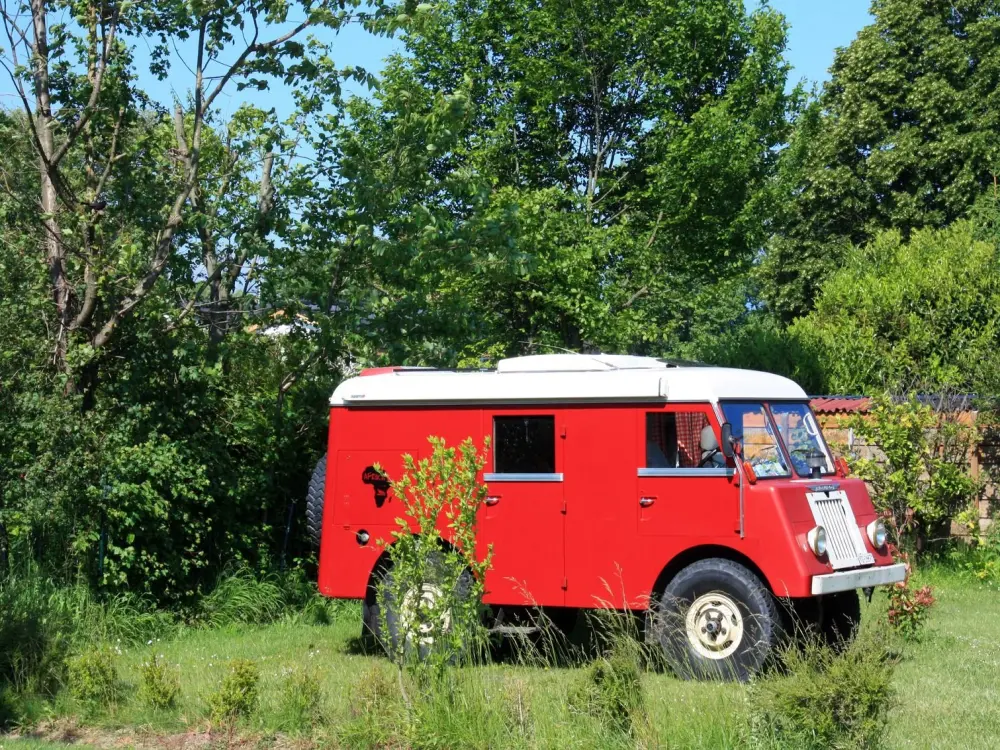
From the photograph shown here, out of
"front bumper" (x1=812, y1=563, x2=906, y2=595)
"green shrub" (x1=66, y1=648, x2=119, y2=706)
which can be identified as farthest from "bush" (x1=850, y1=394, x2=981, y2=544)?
"green shrub" (x1=66, y1=648, x2=119, y2=706)

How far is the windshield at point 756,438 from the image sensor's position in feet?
32.1

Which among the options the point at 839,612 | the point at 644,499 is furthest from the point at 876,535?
the point at 644,499

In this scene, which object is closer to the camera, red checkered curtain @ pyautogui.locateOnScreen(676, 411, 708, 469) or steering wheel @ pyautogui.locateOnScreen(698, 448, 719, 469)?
steering wheel @ pyautogui.locateOnScreen(698, 448, 719, 469)

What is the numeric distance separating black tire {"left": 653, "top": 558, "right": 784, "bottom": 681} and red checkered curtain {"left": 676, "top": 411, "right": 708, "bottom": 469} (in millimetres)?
822

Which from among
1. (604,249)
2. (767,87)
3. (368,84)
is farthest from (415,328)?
(767,87)

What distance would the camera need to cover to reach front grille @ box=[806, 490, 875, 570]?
9469 mm

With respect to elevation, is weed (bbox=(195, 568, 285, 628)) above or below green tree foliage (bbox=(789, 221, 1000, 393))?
below

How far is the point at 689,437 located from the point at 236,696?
13.6 feet

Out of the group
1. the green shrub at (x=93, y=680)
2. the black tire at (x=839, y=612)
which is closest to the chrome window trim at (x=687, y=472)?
the black tire at (x=839, y=612)

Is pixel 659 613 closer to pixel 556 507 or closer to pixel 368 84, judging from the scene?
pixel 556 507

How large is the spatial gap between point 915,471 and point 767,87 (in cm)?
959

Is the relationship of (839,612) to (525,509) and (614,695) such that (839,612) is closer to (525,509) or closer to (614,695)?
(525,509)

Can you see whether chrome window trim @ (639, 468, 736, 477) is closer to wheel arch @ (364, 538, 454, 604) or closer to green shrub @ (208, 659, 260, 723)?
wheel arch @ (364, 538, 454, 604)

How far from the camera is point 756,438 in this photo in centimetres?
989
